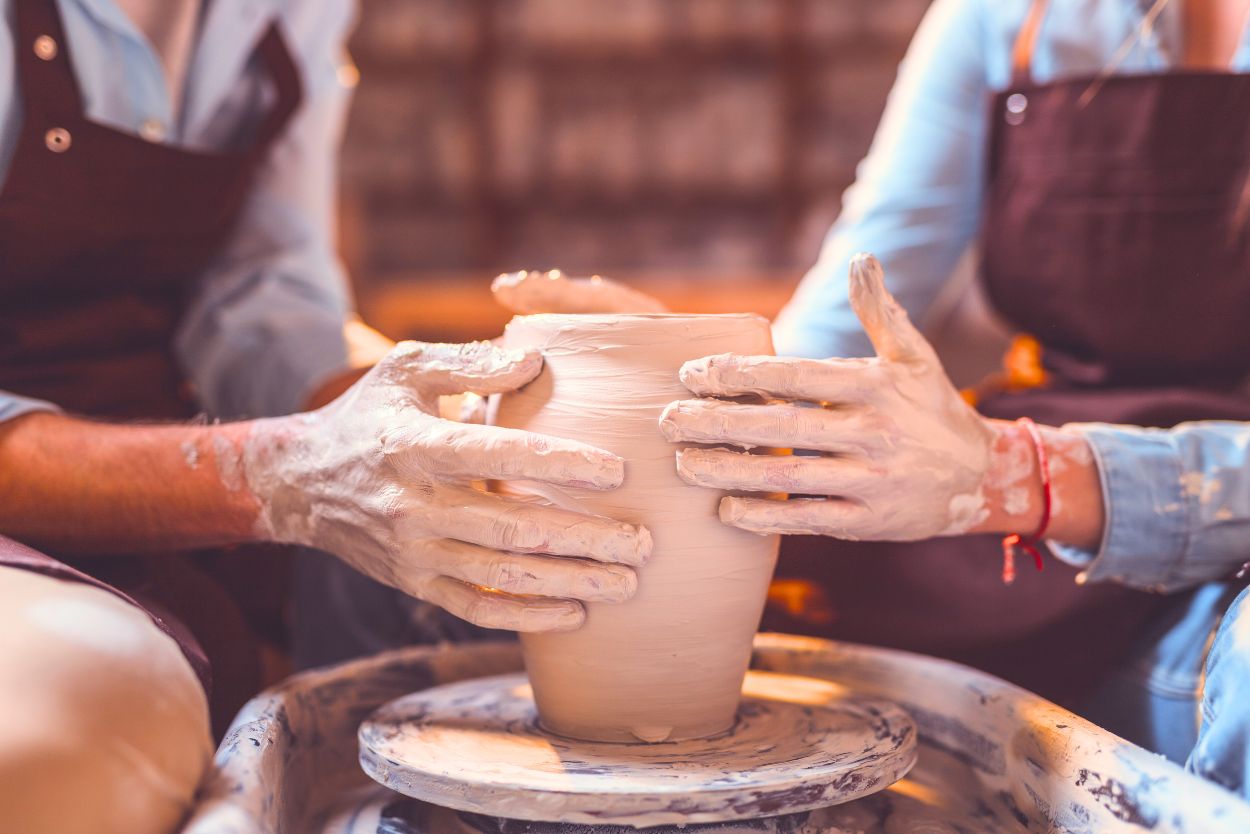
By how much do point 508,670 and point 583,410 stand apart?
357mm

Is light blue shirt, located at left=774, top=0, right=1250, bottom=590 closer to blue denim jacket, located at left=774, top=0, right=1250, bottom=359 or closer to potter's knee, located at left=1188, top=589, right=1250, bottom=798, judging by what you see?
blue denim jacket, located at left=774, top=0, right=1250, bottom=359

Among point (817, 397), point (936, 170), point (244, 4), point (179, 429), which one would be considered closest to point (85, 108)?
point (244, 4)

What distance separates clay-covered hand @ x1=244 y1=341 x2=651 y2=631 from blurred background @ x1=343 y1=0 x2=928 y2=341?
2568mm

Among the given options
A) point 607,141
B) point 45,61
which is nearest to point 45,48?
point 45,61

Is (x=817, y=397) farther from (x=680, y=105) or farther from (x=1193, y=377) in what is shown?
(x=680, y=105)

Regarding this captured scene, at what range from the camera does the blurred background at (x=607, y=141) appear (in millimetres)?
3451

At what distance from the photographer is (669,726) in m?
0.80

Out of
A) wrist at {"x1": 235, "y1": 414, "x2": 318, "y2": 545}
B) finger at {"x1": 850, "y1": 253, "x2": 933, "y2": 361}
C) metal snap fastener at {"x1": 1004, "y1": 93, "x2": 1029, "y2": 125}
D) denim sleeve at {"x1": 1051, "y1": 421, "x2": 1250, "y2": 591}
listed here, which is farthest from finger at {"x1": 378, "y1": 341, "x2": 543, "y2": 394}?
metal snap fastener at {"x1": 1004, "y1": 93, "x2": 1029, "y2": 125}

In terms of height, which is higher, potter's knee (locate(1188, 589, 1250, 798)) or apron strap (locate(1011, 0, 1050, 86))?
apron strap (locate(1011, 0, 1050, 86))

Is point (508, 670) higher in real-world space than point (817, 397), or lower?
lower

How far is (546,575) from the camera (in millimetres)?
727

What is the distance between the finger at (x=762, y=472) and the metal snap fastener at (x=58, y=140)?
2.47 ft

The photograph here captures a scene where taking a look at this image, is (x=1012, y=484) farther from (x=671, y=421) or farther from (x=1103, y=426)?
(x=671, y=421)

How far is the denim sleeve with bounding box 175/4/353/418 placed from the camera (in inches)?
53.4
